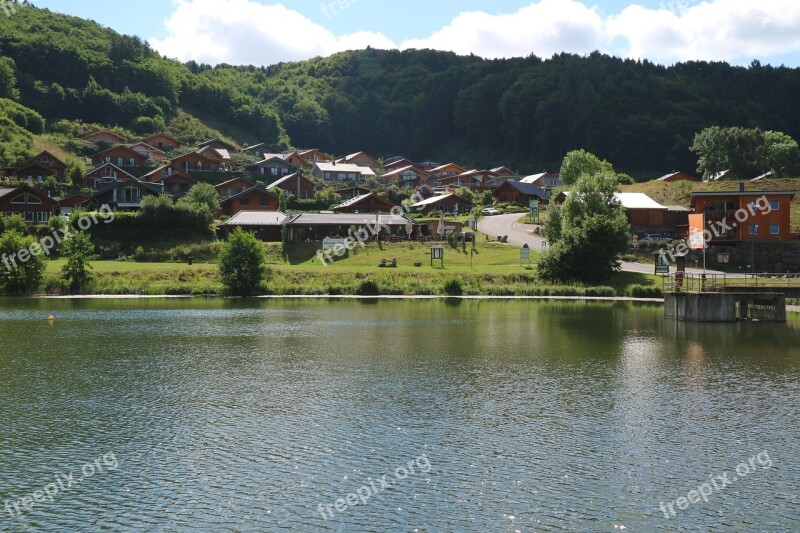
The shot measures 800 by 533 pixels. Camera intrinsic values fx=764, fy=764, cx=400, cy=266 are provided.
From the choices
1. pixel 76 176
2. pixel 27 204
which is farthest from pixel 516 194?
pixel 27 204

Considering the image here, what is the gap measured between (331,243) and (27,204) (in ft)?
119

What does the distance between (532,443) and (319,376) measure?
12753 mm

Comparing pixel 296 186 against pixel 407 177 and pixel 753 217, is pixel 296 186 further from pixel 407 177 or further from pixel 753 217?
pixel 753 217

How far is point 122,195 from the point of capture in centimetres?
9538

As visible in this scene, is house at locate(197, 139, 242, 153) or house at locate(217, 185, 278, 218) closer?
house at locate(217, 185, 278, 218)

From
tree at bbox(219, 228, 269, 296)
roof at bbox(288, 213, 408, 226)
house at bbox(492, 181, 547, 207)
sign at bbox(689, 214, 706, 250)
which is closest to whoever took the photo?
sign at bbox(689, 214, 706, 250)

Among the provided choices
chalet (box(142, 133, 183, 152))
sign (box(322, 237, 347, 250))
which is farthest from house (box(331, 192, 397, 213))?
chalet (box(142, 133, 183, 152))

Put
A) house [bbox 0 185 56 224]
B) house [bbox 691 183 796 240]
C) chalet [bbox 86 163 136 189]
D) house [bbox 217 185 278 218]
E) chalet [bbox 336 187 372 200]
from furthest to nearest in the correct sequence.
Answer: chalet [bbox 336 187 372 200], chalet [bbox 86 163 136 189], house [bbox 217 185 278 218], house [bbox 0 185 56 224], house [bbox 691 183 796 240]

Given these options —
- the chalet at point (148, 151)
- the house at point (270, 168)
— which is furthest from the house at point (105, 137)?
the house at point (270, 168)

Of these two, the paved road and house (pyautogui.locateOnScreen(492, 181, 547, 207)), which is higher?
house (pyautogui.locateOnScreen(492, 181, 547, 207))

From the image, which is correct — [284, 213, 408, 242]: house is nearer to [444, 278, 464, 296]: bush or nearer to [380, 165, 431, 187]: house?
[444, 278, 464, 296]: bush

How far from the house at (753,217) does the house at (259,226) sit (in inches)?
1809

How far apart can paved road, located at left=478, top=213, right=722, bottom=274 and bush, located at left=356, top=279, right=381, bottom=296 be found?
62.8ft

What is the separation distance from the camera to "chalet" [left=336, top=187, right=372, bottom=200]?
393 ft
